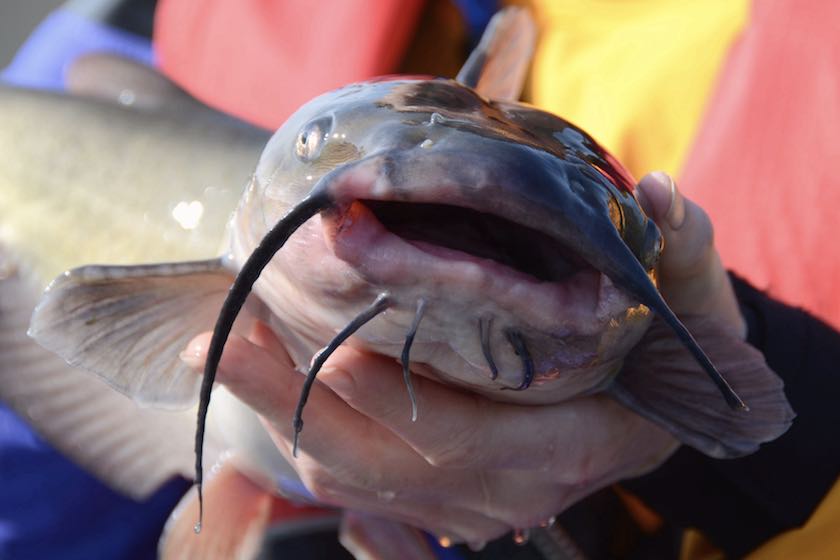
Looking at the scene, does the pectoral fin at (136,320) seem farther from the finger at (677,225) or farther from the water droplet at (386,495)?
the finger at (677,225)

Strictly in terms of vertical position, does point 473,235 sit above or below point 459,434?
above

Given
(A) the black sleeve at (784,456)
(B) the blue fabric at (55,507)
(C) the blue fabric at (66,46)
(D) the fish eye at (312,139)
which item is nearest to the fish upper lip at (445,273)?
(D) the fish eye at (312,139)

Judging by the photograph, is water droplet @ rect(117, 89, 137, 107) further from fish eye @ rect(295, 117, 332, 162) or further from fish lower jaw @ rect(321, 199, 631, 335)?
fish lower jaw @ rect(321, 199, 631, 335)

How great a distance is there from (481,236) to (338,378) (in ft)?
0.64

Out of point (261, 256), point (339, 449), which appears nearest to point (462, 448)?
point (339, 449)

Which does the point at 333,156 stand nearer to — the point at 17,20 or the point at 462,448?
the point at 462,448

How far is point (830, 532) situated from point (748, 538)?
0.11 meters

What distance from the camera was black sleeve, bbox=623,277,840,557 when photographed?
1015mm

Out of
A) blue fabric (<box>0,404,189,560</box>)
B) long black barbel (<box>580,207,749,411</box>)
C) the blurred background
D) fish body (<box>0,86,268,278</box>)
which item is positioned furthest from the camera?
the blurred background

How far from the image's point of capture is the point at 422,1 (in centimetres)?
147

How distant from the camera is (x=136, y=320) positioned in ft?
2.93

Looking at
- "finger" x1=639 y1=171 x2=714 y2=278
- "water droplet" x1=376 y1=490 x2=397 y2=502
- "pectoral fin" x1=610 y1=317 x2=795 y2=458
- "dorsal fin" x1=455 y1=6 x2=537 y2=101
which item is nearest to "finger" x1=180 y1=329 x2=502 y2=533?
A: "water droplet" x1=376 y1=490 x2=397 y2=502

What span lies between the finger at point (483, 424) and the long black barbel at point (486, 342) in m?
0.15

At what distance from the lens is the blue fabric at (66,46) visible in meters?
1.68
